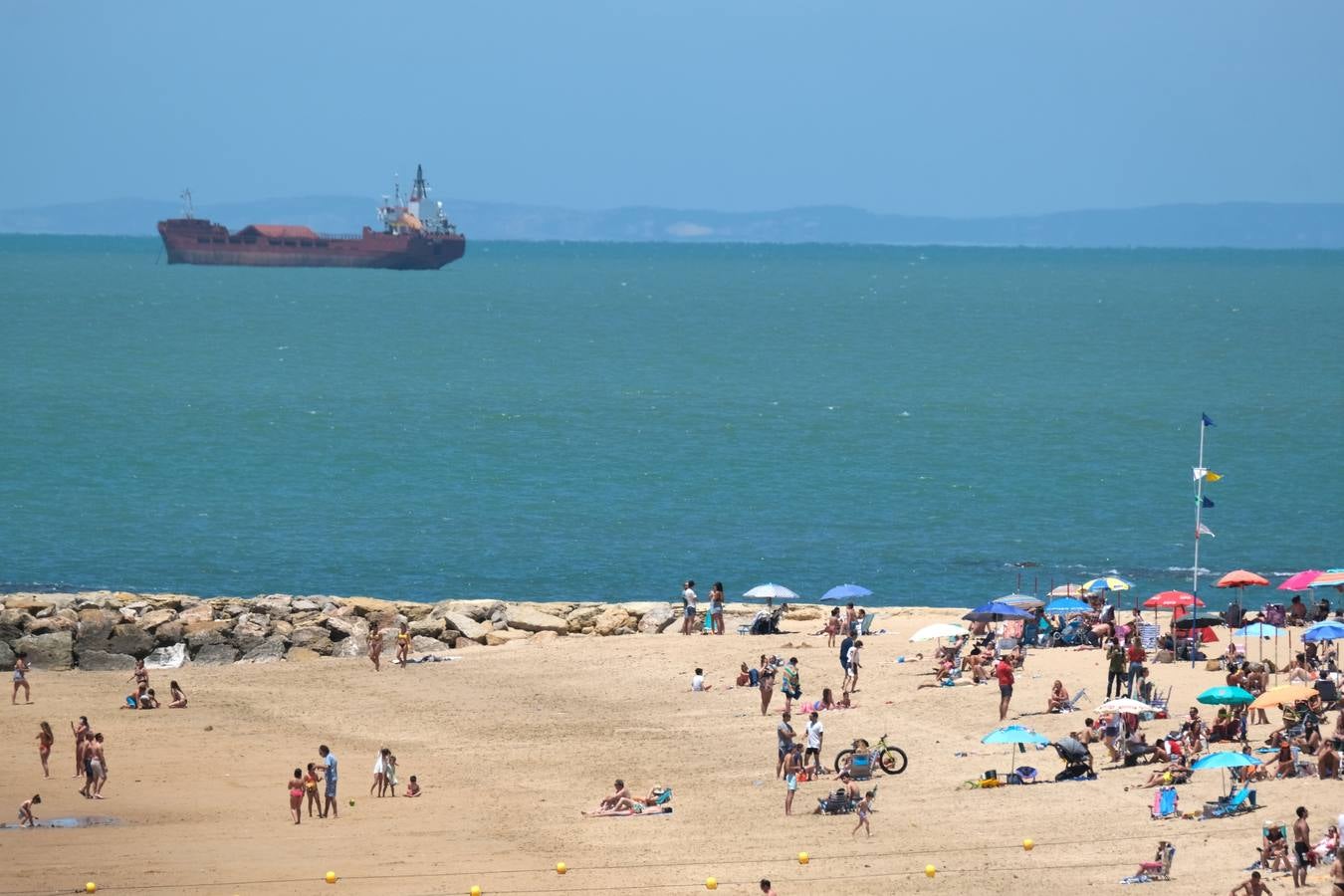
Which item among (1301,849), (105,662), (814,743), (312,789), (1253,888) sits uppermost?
(1301,849)

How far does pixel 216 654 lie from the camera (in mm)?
31875

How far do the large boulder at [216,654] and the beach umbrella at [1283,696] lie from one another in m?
16.6

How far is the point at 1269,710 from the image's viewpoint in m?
24.4

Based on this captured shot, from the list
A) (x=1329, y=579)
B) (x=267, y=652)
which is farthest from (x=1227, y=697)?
(x=267, y=652)

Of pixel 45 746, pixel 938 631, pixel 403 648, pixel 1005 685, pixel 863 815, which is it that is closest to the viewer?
pixel 863 815

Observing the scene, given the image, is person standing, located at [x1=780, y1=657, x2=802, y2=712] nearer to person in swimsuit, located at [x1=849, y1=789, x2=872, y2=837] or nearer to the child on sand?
person in swimsuit, located at [x1=849, y1=789, x2=872, y2=837]

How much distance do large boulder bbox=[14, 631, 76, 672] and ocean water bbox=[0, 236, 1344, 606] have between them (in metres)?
7.11

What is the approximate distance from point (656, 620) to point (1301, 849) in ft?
52.6

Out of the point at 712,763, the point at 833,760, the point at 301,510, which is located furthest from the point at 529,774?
the point at 301,510

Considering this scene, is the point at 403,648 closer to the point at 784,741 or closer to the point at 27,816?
the point at 27,816

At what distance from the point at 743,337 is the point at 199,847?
87902 mm

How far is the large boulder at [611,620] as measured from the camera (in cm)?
3291

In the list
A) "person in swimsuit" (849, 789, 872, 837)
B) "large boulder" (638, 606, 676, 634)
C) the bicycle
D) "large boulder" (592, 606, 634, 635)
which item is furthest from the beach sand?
"large boulder" (592, 606, 634, 635)

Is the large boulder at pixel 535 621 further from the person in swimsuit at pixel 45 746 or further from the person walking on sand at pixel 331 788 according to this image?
the person walking on sand at pixel 331 788
